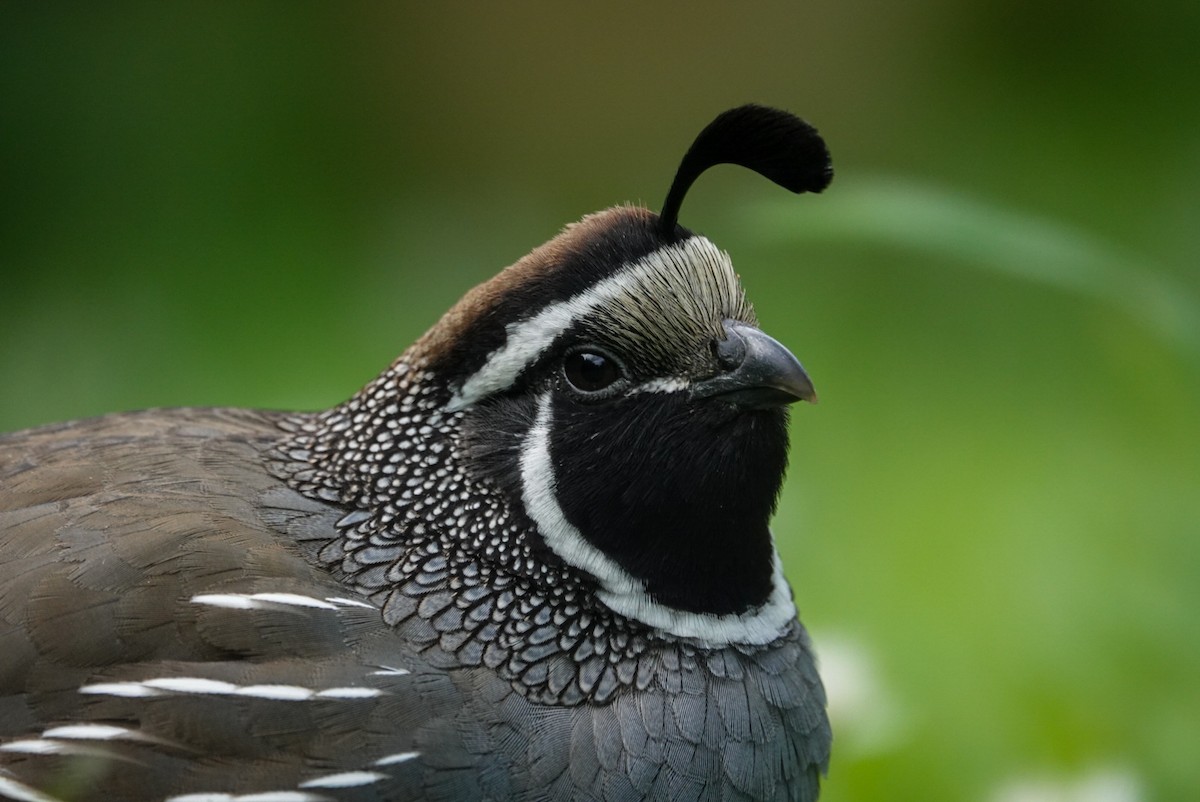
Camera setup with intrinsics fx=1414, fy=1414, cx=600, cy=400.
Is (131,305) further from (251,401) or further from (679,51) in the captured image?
(679,51)

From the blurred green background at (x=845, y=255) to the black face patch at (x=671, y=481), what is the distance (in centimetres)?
92

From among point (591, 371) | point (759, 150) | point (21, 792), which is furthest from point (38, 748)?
point (759, 150)

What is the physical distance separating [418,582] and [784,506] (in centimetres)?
226

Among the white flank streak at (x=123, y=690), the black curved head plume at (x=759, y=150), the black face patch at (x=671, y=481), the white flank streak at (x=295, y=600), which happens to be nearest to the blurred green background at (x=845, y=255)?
the black curved head plume at (x=759, y=150)

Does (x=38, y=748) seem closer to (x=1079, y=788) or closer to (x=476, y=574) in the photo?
(x=476, y=574)

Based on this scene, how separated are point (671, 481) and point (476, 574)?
45 centimetres

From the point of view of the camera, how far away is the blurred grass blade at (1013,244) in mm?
3352

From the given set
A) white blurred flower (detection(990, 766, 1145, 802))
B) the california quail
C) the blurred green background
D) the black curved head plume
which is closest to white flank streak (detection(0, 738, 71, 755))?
the california quail

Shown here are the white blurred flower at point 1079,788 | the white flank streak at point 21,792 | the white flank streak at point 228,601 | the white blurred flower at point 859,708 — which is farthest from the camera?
the white blurred flower at point 859,708

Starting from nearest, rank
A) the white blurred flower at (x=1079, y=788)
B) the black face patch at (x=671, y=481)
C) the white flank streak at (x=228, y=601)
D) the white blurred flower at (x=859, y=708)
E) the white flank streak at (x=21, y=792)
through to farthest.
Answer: the white flank streak at (x=21, y=792), the white flank streak at (x=228, y=601), the black face patch at (x=671, y=481), the white blurred flower at (x=1079, y=788), the white blurred flower at (x=859, y=708)

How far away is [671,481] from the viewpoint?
2.79 m

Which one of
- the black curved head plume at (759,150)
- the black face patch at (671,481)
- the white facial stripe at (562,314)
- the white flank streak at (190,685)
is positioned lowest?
the white flank streak at (190,685)

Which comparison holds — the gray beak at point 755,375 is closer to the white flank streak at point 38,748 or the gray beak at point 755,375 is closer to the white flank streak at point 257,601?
the white flank streak at point 257,601

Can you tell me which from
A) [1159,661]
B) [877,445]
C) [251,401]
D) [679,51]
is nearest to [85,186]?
[251,401]
